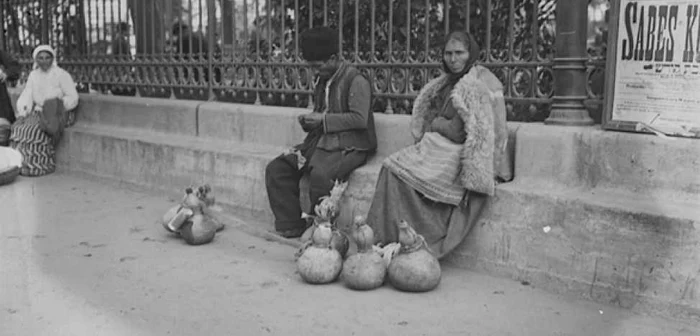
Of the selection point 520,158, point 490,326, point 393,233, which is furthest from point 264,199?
point 490,326

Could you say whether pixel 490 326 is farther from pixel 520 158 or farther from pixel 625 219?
pixel 520 158

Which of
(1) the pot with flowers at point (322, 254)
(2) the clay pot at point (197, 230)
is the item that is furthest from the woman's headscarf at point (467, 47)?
(2) the clay pot at point (197, 230)

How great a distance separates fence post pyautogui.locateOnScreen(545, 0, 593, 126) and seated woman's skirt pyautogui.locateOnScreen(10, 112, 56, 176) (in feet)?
21.3

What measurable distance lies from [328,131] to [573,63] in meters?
1.77

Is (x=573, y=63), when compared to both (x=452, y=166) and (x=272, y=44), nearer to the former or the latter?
(x=452, y=166)

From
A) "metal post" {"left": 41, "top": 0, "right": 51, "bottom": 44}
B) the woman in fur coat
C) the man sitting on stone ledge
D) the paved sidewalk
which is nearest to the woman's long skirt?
the woman in fur coat

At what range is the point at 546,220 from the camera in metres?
4.46

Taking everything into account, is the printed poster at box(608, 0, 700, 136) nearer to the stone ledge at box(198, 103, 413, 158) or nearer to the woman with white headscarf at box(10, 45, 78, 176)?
the stone ledge at box(198, 103, 413, 158)

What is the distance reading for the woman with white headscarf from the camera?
8922 mm

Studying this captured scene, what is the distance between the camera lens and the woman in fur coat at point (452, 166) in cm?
460

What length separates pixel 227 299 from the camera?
4402 millimetres

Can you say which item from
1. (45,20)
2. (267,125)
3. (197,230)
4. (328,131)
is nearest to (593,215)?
(328,131)

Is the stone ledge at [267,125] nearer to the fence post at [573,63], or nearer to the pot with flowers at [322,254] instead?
the pot with flowers at [322,254]

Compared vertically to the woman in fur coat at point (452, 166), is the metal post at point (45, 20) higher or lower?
higher
